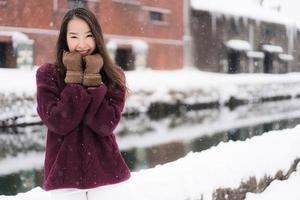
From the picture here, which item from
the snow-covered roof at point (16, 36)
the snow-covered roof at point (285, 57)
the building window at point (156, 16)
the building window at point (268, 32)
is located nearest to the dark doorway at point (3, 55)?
the snow-covered roof at point (16, 36)

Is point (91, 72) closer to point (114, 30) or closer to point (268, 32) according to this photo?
point (114, 30)

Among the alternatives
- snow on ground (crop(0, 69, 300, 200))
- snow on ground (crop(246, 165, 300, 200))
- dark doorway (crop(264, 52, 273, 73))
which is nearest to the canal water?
snow on ground (crop(0, 69, 300, 200))

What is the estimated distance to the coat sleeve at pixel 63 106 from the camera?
1.76 m

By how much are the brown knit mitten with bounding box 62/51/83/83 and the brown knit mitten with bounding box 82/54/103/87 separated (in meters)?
0.02

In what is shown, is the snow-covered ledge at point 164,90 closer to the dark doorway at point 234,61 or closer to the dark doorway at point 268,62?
the dark doorway at point 234,61

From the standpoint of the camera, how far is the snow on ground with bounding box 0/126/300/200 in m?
3.09

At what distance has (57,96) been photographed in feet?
6.07

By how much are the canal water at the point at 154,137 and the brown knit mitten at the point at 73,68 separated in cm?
487

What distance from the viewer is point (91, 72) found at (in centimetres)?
182

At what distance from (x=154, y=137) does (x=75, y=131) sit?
30.0 feet

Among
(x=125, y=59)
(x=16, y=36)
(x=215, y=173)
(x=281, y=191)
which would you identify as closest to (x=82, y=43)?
(x=215, y=173)

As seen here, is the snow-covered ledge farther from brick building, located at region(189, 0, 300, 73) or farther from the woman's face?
the woman's face

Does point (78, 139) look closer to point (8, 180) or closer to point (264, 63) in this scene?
point (8, 180)

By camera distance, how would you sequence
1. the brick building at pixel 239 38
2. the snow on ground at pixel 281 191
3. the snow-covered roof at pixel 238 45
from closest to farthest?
the snow on ground at pixel 281 191 < the brick building at pixel 239 38 < the snow-covered roof at pixel 238 45
